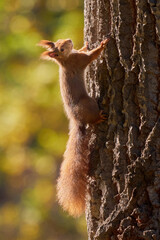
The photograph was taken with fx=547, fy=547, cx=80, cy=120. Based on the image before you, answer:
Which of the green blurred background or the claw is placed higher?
the green blurred background

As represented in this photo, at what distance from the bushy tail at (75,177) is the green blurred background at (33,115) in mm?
4827

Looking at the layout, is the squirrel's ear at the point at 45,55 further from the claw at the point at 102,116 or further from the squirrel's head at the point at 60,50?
the claw at the point at 102,116

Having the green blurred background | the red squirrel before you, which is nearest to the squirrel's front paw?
the red squirrel

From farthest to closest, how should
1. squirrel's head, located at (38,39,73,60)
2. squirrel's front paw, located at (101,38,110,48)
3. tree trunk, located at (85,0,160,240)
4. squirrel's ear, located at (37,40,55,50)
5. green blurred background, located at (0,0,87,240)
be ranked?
green blurred background, located at (0,0,87,240) < squirrel's head, located at (38,39,73,60) < squirrel's ear, located at (37,40,55,50) < squirrel's front paw, located at (101,38,110,48) < tree trunk, located at (85,0,160,240)

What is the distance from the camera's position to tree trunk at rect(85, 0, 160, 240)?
2.35 metres

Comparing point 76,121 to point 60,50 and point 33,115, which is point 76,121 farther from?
point 33,115

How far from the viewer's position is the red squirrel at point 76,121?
8.37 feet

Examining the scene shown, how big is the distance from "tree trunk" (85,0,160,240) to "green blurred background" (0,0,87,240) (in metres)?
4.90

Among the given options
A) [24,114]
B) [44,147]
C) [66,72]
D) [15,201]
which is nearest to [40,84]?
[24,114]

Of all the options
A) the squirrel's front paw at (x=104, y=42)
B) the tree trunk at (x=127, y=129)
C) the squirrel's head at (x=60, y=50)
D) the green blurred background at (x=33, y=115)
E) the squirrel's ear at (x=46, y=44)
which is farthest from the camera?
the green blurred background at (x=33, y=115)

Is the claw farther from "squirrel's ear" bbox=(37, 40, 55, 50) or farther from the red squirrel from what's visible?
"squirrel's ear" bbox=(37, 40, 55, 50)

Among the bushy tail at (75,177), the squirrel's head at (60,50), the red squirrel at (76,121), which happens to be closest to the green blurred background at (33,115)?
the squirrel's head at (60,50)

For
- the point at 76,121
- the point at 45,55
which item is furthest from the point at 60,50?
the point at 76,121

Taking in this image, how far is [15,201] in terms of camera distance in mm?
10023
